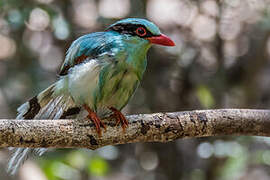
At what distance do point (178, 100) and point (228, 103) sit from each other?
84 centimetres

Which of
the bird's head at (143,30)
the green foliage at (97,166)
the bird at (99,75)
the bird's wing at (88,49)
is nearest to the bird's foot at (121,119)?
the bird at (99,75)

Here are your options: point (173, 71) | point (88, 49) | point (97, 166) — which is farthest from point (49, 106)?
point (173, 71)

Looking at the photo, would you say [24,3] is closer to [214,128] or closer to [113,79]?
[113,79]

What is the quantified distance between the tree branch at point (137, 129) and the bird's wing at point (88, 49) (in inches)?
20.3

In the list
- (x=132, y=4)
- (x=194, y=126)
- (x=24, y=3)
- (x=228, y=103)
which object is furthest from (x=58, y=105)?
(x=228, y=103)

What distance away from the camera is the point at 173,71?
577cm

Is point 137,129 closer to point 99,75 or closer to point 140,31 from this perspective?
point 99,75

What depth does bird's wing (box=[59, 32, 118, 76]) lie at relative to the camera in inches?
131

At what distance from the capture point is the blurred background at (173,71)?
15.6ft

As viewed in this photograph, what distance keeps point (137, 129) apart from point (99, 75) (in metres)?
0.50

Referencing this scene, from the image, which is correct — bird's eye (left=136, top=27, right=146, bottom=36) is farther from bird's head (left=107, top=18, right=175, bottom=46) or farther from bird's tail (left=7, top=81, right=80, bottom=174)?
bird's tail (left=7, top=81, right=80, bottom=174)

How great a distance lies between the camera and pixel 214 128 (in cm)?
320

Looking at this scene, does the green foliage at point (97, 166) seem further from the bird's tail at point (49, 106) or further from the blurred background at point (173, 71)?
the bird's tail at point (49, 106)

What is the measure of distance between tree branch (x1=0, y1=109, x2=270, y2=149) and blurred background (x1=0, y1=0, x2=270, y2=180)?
4.68 ft
